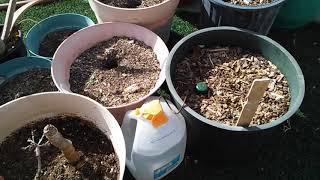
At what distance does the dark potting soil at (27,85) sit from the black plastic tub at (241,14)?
3.07 feet

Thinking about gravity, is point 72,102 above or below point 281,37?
above

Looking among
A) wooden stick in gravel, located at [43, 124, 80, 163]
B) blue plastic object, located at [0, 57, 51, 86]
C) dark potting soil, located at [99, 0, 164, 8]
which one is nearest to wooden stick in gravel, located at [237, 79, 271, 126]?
wooden stick in gravel, located at [43, 124, 80, 163]

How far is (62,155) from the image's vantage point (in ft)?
4.68

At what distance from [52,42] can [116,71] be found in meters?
0.52

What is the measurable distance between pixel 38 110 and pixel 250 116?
86 cm

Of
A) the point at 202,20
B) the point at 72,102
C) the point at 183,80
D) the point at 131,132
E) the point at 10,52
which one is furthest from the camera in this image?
the point at 202,20

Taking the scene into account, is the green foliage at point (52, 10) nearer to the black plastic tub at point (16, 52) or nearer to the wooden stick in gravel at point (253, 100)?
the black plastic tub at point (16, 52)

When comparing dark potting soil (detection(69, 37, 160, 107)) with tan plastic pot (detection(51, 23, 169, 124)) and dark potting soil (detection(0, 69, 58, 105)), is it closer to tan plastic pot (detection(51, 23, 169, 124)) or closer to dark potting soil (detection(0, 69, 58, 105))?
tan plastic pot (detection(51, 23, 169, 124))

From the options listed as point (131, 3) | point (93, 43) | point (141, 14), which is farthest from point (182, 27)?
point (93, 43)

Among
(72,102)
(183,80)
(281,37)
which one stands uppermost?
(72,102)

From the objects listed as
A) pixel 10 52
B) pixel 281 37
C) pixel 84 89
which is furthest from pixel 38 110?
pixel 281 37

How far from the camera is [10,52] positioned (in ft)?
6.32

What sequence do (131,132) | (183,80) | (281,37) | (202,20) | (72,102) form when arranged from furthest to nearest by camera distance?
1. (281,37)
2. (202,20)
3. (183,80)
4. (131,132)
5. (72,102)

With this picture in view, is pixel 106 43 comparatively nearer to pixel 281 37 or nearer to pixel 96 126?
pixel 96 126
